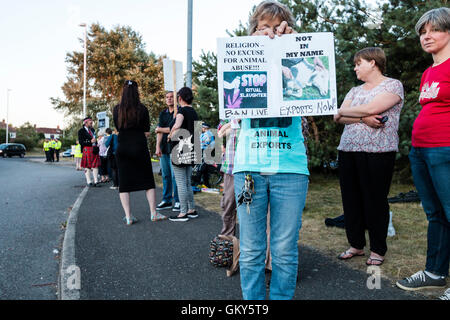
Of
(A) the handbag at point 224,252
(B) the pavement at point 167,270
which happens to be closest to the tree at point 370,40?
(B) the pavement at point 167,270

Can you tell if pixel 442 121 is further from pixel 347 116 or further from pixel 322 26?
pixel 322 26

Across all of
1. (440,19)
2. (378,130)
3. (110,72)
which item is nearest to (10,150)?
(110,72)

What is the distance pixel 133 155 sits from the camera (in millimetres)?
5641

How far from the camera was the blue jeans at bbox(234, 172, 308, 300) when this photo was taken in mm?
2209

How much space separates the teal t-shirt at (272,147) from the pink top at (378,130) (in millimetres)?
1600

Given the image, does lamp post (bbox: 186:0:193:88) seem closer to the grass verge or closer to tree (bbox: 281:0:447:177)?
tree (bbox: 281:0:447:177)

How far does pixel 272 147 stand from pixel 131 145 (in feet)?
12.6

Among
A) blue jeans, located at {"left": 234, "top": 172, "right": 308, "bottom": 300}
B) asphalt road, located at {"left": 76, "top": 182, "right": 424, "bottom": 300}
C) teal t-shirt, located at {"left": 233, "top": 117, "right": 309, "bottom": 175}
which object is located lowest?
asphalt road, located at {"left": 76, "top": 182, "right": 424, "bottom": 300}

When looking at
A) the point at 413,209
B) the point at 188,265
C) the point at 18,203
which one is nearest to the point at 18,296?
the point at 188,265

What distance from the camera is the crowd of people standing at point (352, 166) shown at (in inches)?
87.5

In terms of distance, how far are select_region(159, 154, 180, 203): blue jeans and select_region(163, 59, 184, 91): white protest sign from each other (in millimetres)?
1305

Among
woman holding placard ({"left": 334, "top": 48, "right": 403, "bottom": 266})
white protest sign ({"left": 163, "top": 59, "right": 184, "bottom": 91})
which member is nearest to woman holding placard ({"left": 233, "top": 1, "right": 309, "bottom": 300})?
woman holding placard ({"left": 334, "top": 48, "right": 403, "bottom": 266})

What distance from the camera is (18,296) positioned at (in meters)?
3.01
